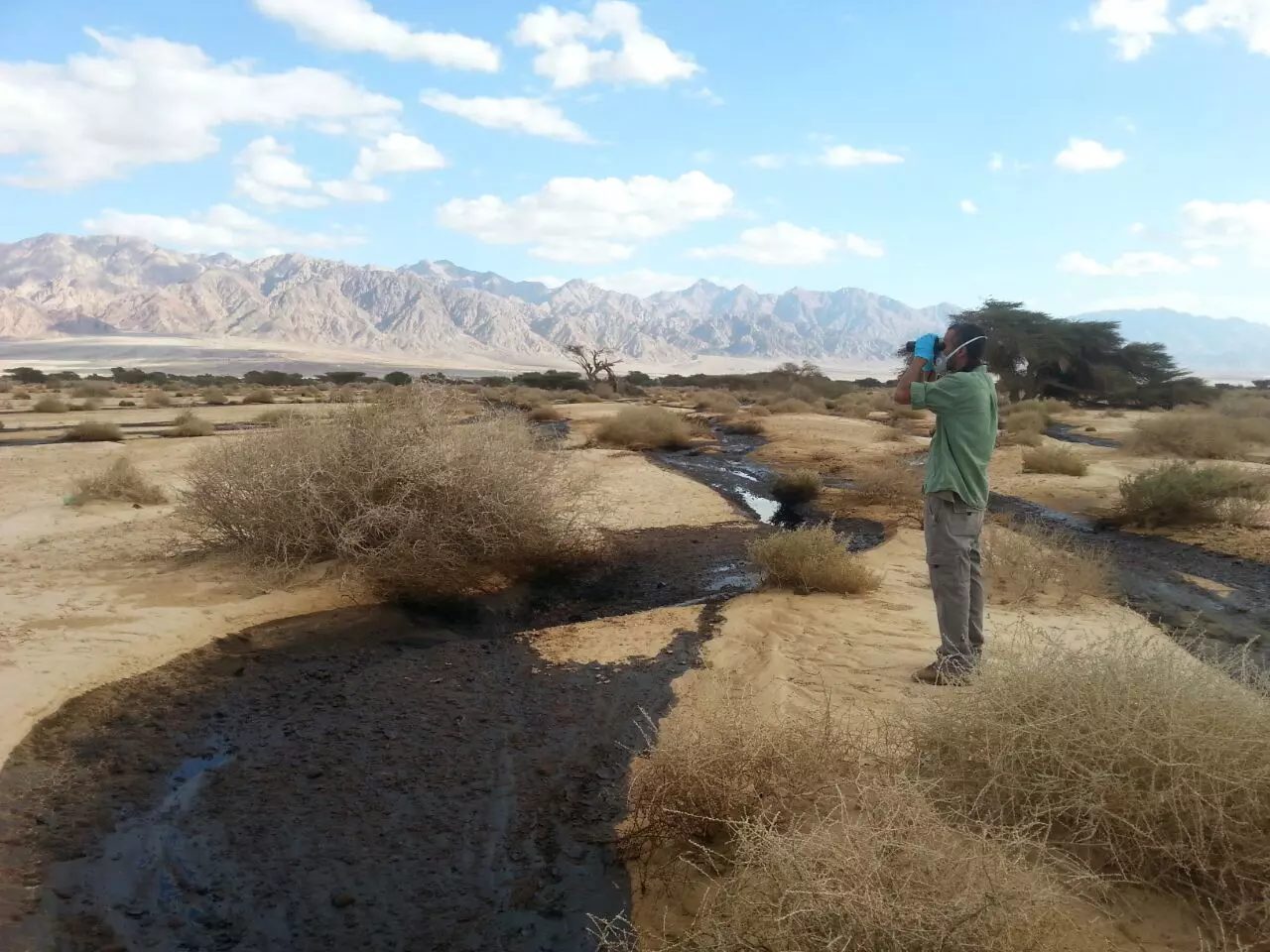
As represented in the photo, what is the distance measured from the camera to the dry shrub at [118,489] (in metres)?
10.1

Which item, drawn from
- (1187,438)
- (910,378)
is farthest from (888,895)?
(1187,438)

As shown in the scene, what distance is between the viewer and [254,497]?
22.7 feet

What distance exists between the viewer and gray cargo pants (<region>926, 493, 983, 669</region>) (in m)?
4.29

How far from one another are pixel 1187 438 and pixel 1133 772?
1695 centimetres

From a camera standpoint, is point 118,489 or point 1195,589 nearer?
point 1195,589

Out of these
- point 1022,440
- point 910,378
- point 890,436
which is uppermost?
point 910,378

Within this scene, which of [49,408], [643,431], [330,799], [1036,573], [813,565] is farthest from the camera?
[49,408]

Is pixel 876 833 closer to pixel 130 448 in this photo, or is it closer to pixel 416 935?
pixel 416 935

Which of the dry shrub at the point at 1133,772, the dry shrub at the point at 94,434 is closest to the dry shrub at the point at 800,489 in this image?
the dry shrub at the point at 1133,772

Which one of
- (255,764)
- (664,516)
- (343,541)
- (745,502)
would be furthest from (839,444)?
(255,764)

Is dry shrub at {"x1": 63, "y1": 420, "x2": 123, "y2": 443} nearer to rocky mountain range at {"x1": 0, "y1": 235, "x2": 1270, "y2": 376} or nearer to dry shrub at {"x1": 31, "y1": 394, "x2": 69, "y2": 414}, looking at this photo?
dry shrub at {"x1": 31, "y1": 394, "x2": 69, "y2": 414}

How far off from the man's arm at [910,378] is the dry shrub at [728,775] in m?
1.83

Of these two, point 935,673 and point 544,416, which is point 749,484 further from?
point 544,416

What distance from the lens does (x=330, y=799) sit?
12.1 feet
